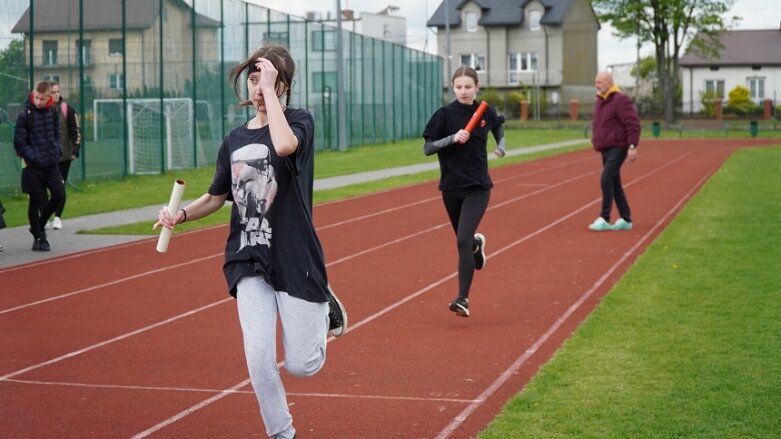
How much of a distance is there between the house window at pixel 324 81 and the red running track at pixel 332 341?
79.9ft

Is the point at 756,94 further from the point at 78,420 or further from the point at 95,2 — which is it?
the point at 78,420

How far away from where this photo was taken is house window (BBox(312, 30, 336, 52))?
42844 mm

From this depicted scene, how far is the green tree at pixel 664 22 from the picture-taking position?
7819 cm

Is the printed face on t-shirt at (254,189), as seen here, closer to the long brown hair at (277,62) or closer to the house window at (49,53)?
the long brown hair at (277,62)

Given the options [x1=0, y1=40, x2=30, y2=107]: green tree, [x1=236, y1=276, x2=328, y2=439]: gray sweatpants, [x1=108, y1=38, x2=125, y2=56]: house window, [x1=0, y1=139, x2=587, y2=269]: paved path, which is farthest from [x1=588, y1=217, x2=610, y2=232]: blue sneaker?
[x1=108, y1=38, x2=125, y2=56]: house window

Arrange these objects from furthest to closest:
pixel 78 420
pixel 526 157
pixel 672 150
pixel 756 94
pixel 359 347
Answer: pixel 756 94
pixel 672 150
pixel 526 157
pixel 359 347
pixel 78 420

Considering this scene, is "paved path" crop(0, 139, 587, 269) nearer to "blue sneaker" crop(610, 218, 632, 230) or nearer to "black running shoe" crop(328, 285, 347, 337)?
"blue sneaker" crop(610, 218, 632, 230)

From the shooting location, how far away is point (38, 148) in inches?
603

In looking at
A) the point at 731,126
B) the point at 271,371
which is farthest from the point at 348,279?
the point at 731,126

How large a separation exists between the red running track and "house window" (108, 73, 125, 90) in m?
11.1

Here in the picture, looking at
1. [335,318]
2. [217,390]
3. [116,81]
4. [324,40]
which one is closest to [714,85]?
[324,40]

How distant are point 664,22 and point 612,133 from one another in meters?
64.7

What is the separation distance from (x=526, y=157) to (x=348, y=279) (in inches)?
1092

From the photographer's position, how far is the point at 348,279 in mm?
12891
